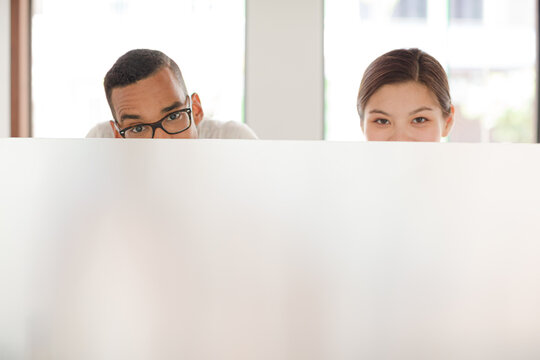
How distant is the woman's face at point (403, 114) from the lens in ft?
3.16

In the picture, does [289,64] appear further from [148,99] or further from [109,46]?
[148,99]

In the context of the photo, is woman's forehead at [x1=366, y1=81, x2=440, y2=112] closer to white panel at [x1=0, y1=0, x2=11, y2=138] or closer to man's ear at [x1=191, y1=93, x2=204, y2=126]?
man's ear at [x1=191, y1=93, x2=204, y2=126]

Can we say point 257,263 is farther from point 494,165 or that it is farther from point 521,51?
point 521,51

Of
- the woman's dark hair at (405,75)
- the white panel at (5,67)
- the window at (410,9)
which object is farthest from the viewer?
the window at (410,9)

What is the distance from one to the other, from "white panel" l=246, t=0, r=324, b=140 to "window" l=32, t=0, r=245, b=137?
165mm

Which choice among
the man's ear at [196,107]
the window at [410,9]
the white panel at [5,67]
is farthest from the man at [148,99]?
the window at [410,9]

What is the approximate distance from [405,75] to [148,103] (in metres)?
0.49

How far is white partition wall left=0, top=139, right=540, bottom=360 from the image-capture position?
0.88 feet

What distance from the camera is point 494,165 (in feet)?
0.89

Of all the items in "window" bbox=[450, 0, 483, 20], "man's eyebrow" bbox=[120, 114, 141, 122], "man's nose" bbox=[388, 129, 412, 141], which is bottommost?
"man's nose" bbox=[388, 129, 412, 141]

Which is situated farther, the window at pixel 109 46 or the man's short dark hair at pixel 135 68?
the window at pixel 109 46

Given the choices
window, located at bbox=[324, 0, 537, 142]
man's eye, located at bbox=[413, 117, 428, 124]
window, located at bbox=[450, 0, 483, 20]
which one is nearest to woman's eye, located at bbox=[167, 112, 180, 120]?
man's eye, located at bbox=[413, 117, 428, 124]

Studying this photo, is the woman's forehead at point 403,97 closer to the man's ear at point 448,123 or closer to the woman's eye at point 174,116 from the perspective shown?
the man's ear at point 448,123

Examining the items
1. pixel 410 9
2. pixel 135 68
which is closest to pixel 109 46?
pixel 410 9
